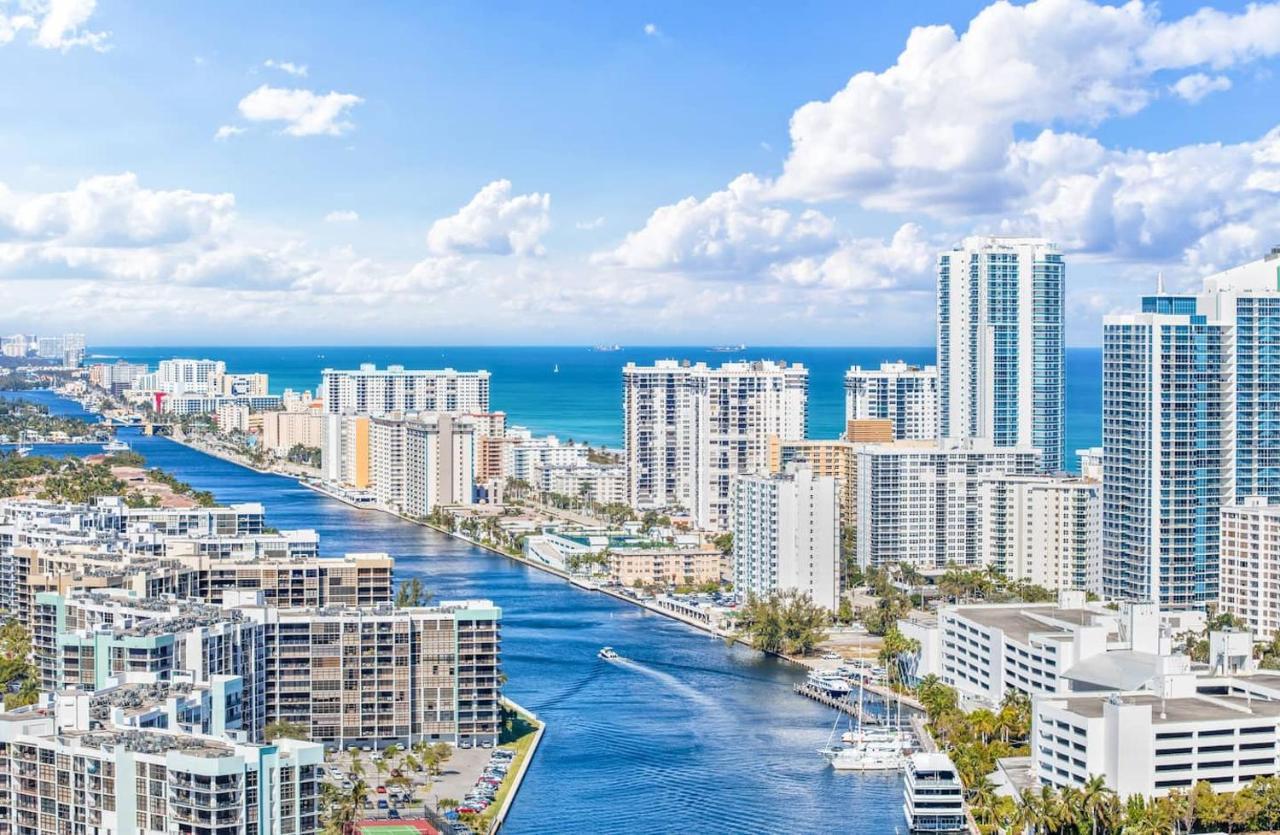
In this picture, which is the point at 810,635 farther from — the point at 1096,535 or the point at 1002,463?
the point at 1002,463

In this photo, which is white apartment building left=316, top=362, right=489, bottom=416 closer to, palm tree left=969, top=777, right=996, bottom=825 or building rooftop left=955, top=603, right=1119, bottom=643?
building rooftop left=955, top=603, right=1119, bottom=643

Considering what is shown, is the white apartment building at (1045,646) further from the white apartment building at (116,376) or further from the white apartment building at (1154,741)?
the white apartment building at (116,376)

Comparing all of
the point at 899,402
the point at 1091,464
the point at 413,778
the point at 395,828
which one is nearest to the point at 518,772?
the point at 413,778

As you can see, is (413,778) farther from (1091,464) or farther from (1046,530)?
(1091,464)

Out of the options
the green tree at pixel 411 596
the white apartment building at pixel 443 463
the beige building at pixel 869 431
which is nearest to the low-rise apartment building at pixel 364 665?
the green tree at pixel 411 596

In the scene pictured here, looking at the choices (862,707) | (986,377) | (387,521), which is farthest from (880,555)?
(387,521)

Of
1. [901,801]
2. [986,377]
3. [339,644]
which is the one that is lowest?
[901,801]
